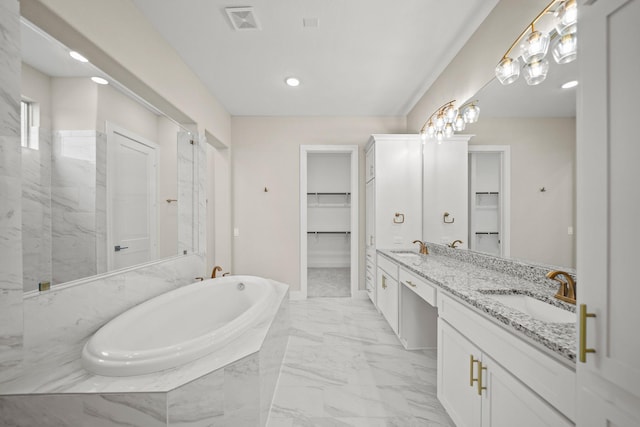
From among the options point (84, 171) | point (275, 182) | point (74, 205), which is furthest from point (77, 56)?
point (275, 182)

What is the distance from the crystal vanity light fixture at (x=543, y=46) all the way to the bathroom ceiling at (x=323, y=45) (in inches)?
21.1

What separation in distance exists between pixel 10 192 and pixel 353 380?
2.21 m

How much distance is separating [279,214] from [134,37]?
244 centimetres

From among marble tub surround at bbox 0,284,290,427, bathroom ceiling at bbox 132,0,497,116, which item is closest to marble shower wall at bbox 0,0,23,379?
marble tub surround at bbox 0,284,290,427

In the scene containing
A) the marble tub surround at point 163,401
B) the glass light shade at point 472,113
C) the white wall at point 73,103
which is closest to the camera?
the marble tub surround at point 163,401

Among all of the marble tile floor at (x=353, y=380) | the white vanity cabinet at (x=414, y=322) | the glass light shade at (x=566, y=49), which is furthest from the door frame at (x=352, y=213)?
the glass light shade at (x=566, y=49)

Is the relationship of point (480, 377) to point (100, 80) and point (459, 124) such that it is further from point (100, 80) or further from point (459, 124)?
point (100, 80)

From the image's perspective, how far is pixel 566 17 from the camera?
122cm

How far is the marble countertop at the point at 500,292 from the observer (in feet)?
2.67

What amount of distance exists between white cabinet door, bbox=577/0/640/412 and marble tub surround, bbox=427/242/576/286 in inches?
30.3

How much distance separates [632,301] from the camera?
1.92 ft

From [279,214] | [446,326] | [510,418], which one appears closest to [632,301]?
[510,418]

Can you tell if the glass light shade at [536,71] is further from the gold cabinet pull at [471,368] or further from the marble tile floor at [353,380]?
the marble tile floor at [353,380]

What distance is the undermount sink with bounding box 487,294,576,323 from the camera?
3.67ft
